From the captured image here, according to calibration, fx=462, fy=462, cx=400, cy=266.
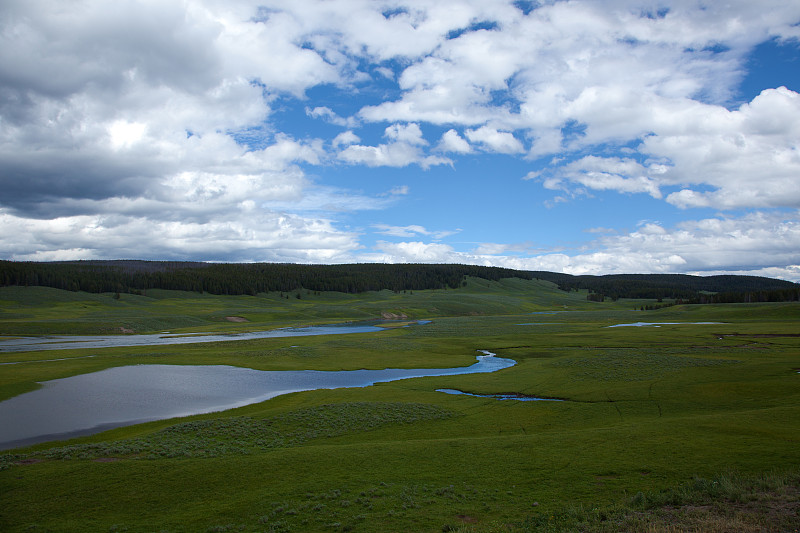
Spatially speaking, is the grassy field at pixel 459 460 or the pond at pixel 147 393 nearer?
the grassy field at pixel 459 460

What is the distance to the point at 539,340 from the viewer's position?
7219 cm

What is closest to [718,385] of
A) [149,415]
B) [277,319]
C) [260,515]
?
[260,515]

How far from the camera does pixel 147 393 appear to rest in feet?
126

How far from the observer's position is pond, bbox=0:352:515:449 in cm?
2912

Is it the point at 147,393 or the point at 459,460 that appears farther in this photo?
the point at 147,393

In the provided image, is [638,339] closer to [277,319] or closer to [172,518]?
[172,518]

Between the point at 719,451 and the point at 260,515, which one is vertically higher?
the point at 719,451

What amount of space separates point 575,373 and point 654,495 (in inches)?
1169

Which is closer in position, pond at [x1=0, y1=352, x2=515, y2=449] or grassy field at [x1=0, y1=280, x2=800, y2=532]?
grassy field at [x1=0, y1=280, x2=800, y2=532]

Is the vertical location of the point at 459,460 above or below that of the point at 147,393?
above

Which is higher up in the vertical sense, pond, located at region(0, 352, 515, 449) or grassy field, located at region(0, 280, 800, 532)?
grassy field, located at region(0, 280, 800, 532)

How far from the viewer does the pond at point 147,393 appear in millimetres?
29125

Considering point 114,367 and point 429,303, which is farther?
point 429,303

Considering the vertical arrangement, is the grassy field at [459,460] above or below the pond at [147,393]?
above
